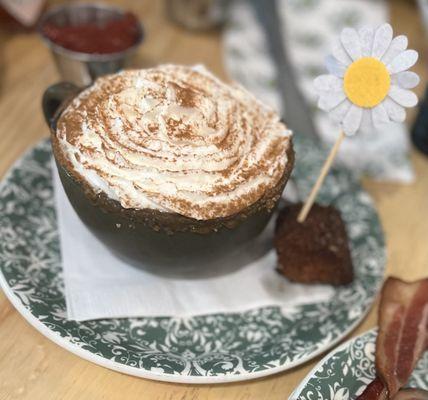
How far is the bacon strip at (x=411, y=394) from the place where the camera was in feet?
3.27

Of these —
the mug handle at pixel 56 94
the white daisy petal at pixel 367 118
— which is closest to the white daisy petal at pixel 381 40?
the white daisy petal at pixel 367 118

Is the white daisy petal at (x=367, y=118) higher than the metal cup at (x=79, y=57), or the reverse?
the white daisy petal at (x=367, y=118)

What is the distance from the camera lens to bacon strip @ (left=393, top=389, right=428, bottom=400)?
39.3 inches

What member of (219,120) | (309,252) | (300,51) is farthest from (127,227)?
(300,51)

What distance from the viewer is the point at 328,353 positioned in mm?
1096

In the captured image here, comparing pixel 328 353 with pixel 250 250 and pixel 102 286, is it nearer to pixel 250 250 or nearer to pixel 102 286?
pixel 250 250

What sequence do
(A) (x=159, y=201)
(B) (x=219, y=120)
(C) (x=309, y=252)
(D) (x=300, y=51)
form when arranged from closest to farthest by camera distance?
(A) (x=159, y=201) → (B) (x=219, y=120) → (C) (x=309, y=252) → (D) (x=300, y=51)

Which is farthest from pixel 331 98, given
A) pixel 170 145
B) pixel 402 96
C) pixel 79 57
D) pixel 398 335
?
pixel 79 57

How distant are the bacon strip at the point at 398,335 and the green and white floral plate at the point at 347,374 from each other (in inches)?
0.8

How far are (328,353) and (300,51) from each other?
133cm

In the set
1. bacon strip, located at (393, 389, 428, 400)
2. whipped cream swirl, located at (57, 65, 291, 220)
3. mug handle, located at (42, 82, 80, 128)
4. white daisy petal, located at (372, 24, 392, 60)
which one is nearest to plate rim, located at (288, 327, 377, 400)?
bacon strip, located at (393, 389, 428, 400)

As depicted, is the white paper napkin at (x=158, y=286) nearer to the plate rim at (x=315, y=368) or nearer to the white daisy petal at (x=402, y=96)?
the plate rim at (x=315, y=368)

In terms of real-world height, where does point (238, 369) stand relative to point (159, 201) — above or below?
below

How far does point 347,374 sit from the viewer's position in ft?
3.39
